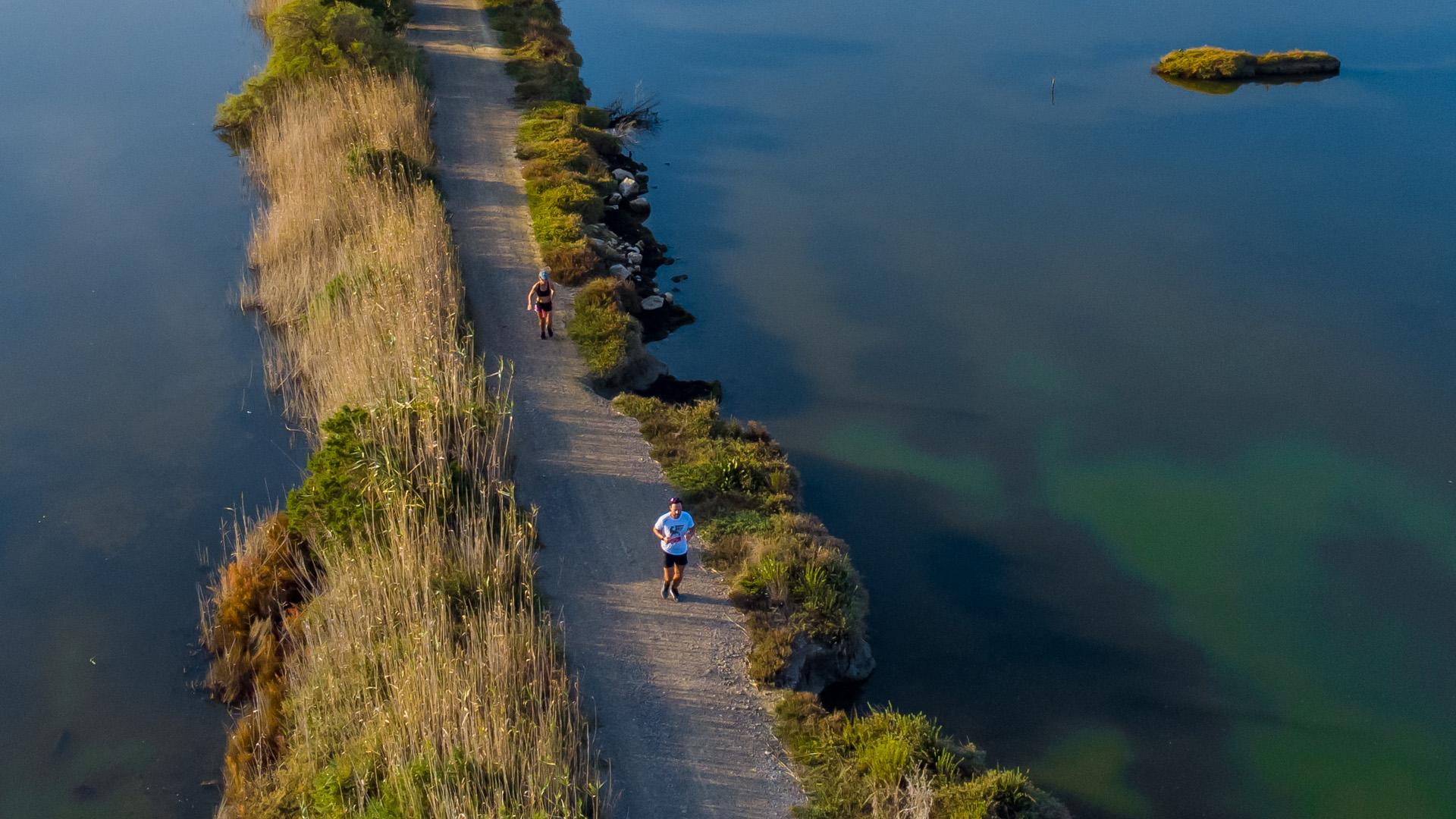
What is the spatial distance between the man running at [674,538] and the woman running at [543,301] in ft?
24.9

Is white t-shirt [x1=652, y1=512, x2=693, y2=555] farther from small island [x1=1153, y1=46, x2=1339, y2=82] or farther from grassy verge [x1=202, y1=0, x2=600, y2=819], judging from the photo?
small island [x1=1153, y1=46, x2=1339, y2=82]

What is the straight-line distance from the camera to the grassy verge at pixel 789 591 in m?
13.3

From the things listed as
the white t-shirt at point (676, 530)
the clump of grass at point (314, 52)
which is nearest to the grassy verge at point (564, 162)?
the clump of grass at point (314, 52)

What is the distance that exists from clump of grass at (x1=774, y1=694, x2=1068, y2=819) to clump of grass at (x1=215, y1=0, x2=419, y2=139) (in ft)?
78.6

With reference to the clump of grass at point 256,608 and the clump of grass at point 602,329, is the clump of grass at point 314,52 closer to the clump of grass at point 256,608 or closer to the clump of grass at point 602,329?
the clump of grass at point 602,329

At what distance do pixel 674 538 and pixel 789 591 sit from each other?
1.99m

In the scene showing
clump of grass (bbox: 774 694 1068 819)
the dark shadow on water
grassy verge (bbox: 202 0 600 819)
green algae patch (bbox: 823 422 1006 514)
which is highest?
grassy verge (bbox: 202 0 600 819)

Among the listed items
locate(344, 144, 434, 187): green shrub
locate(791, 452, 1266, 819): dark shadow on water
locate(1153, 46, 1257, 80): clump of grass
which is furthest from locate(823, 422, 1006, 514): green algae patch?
locate(1153, 46, 1257, 80): clump of grass

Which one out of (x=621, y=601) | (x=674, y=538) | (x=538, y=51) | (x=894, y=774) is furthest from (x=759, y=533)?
(x=538, y=51)

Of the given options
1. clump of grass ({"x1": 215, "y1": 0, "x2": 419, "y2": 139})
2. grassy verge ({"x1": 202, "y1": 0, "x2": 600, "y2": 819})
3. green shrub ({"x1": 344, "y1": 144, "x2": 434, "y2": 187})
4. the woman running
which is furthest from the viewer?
clump of grass ({"x1": 215, "y1": 0, "x2": 419, "y2": 139})

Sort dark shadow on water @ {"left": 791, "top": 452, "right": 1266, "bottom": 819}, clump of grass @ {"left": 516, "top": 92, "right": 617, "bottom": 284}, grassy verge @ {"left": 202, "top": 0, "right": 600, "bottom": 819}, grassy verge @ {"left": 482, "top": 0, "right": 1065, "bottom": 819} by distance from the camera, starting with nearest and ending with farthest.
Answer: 1. grassy verge @ {"left": 202, "top": 0, "right": 600, "bottom": 819}
2. grassy verge @ {"left": 482, "top": 0, "right": 1065, "bottom": 819}
3. dark shadow on water @ {"left": 791, "top": 452, "right": 1266, "bottom": 819}
4. clump of grass @ {"left": 516, "top": 92, "right": 617, "bottom": 284}

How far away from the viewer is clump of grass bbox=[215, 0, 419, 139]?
3173 centimetres

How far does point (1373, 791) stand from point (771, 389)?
1285cm

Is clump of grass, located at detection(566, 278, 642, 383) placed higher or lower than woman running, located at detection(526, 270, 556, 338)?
lower
